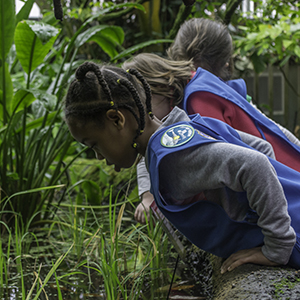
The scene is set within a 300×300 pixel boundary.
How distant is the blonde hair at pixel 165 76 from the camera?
5.31 feet

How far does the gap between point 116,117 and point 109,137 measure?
0.07 m

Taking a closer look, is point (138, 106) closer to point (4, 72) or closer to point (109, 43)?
point (4, 72)

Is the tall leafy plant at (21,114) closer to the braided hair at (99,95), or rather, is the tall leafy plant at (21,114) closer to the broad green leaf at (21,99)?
the broad green leaf at (21,99)

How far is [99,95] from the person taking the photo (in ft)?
3.72

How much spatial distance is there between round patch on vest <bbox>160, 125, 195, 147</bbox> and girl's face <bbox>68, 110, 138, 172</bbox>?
158 mm

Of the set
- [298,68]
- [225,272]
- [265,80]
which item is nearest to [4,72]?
[225,272]

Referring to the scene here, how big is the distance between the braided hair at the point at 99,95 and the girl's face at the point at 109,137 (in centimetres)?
2

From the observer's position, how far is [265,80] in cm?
641

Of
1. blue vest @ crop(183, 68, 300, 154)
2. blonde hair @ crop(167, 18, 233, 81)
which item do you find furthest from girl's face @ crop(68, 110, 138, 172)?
blonde hair @ crop(167, 18, 233, 81)

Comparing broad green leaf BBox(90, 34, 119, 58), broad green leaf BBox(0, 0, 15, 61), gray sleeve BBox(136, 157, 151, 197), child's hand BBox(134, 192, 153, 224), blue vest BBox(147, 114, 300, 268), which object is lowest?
child's hand BBox(134, 192, 153, 224)

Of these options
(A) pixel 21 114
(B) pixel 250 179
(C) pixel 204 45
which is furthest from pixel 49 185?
(B) pixel 250 179

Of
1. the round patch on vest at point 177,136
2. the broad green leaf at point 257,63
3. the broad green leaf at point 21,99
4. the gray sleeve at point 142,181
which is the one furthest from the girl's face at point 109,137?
the broad green leaf at point 257,63

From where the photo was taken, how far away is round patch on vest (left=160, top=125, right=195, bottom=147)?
103cm

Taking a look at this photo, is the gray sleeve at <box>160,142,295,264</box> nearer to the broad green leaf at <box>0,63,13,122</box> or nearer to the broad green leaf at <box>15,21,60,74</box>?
the broad green leaf at <box>15,21,60,74</box>
